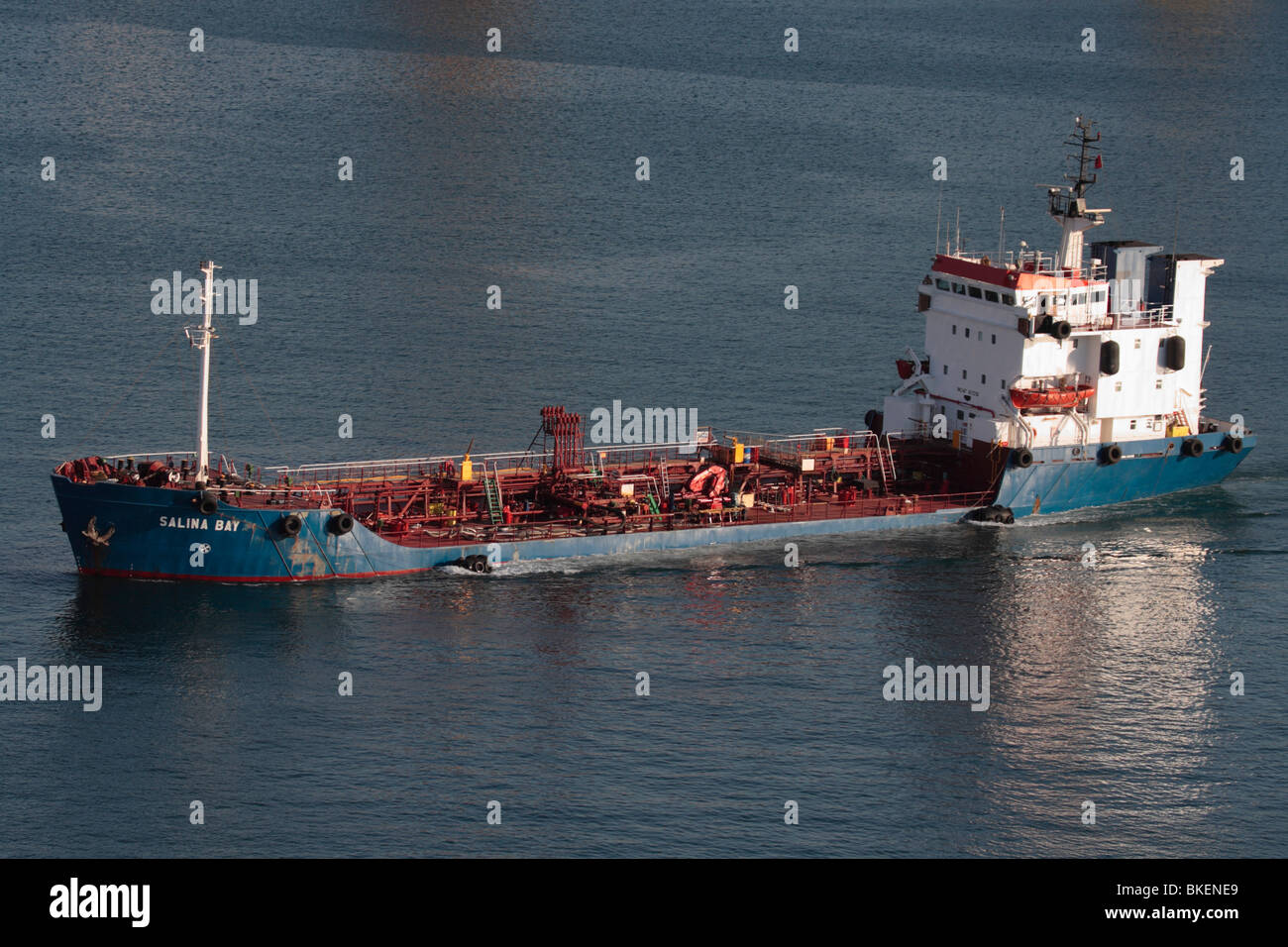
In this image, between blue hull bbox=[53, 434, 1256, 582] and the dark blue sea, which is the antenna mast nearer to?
the dark blue sea

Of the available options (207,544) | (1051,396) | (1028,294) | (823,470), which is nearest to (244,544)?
(207,544)

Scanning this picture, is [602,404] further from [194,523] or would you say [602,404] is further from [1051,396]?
[194,523]

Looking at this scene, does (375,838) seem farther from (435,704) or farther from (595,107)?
(595,107)

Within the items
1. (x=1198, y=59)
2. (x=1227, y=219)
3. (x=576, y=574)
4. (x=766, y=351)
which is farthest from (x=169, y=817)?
(x=1198, y=59)

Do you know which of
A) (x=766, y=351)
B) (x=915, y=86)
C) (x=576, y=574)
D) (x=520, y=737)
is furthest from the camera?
(x=915, y=86)
